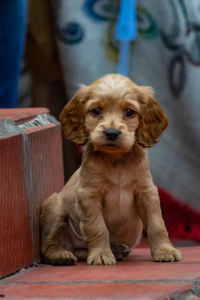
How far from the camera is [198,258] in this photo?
145 inches

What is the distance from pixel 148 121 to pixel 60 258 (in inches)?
29.6

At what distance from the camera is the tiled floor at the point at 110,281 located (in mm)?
2709

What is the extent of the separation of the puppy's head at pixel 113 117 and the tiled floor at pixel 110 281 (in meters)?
0.55

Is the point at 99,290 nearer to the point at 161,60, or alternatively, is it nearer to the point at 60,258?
the point at 60,258

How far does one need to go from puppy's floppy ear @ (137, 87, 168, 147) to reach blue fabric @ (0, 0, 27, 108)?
6.15ft

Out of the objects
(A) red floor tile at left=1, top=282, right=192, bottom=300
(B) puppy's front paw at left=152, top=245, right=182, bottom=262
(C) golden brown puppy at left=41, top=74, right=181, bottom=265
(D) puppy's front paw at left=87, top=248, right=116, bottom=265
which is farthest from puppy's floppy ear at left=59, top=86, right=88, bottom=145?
(A) red floor tile at left=1, top=282, right=192, bottom=300

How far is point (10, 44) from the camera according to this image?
5375 mm

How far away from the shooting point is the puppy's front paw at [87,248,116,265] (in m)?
3.51

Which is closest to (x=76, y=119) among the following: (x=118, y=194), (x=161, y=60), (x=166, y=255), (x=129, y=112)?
(x=129, y=112)

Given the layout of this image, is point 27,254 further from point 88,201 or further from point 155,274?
point 155,274

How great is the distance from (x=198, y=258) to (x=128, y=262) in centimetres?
33

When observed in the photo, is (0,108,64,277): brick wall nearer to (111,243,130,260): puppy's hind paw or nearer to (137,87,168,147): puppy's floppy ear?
(111,243,130,260): puppy's hind paw

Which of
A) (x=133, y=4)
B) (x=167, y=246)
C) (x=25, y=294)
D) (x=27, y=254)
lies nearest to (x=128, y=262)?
(x=167, y=246)

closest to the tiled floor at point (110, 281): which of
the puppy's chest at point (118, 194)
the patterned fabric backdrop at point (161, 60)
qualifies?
the puppy's chest at point (118, 194)
